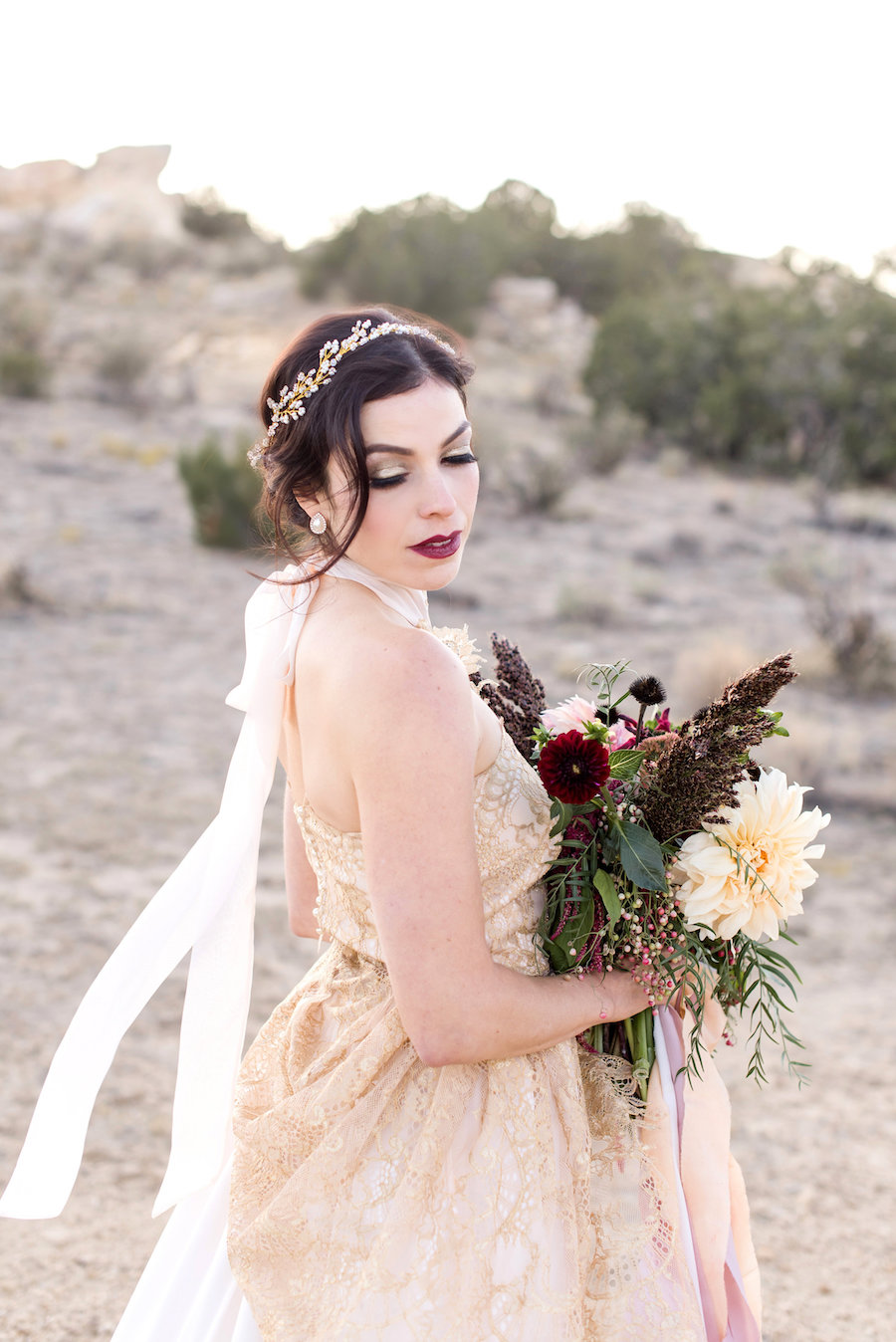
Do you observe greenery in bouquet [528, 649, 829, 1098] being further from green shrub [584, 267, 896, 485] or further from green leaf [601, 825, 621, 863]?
green shrub [584, 267, 896, 485]

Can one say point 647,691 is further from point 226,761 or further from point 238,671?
point 238,671

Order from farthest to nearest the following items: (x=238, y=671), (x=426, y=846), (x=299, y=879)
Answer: (x=238, y=671) → (x=299, y=879) → (x=426, y=846)

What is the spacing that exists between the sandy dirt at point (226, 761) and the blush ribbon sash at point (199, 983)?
4.64 ft

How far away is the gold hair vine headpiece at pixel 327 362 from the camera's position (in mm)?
1586

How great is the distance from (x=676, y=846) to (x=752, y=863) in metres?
0.12

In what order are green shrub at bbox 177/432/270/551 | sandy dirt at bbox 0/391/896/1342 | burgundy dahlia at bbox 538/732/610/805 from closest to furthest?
1. burgundy dahlia at bbox 538/732/610/805
2. sandy dirt at bbox 0/391/896/1342
3. green shrub at bbox 177/432/270/551

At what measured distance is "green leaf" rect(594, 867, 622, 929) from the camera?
1507mm

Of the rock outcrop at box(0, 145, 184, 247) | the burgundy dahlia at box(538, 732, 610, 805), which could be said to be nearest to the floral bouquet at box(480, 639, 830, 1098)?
the burgundy dahlia at box(538, 732, 610, 805)

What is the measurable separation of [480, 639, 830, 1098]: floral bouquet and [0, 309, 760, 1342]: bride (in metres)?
0.06

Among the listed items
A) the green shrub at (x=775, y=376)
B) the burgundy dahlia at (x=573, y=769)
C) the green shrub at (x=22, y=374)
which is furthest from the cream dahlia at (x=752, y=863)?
the green shrub at (x=22, y=374)

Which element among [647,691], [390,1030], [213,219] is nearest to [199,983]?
[390,1030]

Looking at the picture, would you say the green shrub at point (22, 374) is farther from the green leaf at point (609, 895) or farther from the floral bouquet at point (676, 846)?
the green leaf at point (609, 895)

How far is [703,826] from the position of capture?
157 centimetres

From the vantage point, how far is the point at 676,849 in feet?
5.29
